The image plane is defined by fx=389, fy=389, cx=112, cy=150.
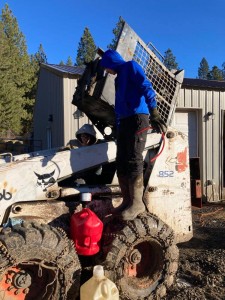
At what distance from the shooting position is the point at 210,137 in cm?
1244

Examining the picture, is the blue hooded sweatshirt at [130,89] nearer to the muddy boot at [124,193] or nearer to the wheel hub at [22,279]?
the muddy boot at [124,193]

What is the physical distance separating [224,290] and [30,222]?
8.18ft

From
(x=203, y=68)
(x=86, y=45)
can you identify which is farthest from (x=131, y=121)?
(x=203, y=68)

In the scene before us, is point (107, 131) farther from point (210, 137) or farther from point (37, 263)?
point (210, 137)

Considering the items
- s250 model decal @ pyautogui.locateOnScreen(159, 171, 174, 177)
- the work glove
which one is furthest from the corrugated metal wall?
the work glove

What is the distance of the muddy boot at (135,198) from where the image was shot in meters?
4.03

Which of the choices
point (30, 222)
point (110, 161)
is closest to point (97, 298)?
point (30, 222)

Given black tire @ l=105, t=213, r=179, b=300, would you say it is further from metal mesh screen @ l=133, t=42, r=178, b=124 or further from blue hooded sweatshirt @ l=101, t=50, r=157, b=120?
metal mesh screen @ l=133, t=42, r=178, b=124

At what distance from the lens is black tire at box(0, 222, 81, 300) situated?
10.6ft

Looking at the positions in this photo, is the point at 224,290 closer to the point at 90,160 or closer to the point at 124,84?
the point at 90,160

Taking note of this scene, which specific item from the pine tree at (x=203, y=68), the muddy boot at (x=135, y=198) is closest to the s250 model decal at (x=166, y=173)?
the muddy boot at (x=135, y=198)

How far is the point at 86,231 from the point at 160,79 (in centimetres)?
233

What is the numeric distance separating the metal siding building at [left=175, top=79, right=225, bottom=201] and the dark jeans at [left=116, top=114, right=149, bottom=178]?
820 cm

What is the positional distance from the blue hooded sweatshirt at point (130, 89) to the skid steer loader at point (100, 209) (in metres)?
0.29
